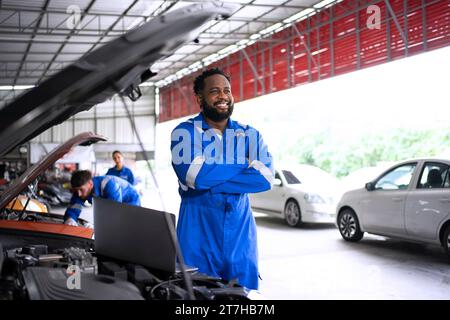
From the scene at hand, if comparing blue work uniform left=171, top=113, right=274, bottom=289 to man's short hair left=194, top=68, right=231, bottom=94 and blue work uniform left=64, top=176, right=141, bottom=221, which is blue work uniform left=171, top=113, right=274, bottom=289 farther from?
blue work uniform left=64, top=176, right=141, bottom=221

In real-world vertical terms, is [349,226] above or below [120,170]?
below

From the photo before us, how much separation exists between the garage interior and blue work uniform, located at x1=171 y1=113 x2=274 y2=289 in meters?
0.20

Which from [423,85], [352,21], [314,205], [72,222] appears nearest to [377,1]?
[352,21]

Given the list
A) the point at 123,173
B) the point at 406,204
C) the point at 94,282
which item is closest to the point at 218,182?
the point at 94,282

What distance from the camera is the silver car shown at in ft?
20.4

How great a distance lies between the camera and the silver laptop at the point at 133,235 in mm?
1735

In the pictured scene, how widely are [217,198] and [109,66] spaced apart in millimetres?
1149

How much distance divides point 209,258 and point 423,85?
1529 centimetres

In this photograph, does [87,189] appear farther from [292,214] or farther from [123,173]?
[292,214]

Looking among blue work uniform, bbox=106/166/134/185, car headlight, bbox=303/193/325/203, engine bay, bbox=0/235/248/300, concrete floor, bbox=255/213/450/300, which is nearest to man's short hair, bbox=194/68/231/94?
engine bay, bbox=0/235/248/300

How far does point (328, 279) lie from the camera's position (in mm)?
5535

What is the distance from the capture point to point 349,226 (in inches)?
316

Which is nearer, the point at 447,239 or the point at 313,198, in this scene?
the point at 447,239
